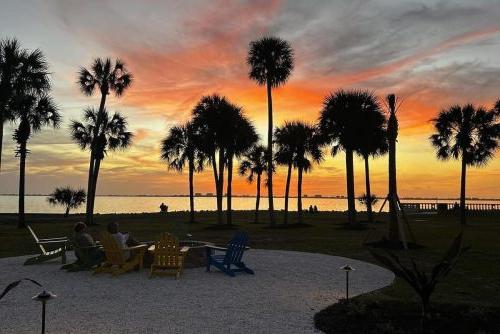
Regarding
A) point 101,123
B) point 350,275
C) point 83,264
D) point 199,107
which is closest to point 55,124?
point 101,123

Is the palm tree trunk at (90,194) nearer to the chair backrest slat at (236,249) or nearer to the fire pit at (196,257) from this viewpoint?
the fire pit at (196,257)

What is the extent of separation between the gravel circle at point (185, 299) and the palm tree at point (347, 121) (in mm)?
15150

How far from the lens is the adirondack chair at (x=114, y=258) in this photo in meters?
10.7

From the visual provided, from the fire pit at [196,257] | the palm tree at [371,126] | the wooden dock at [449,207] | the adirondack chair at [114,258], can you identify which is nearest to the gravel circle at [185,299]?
the adirondack chair at [114,258]

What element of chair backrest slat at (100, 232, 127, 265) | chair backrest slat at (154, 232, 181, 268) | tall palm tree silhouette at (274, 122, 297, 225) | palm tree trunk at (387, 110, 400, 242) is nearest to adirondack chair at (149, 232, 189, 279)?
chair backrest slat at (154, 232, 181, 268)

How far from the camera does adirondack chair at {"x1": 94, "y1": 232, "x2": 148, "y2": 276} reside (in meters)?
10.7

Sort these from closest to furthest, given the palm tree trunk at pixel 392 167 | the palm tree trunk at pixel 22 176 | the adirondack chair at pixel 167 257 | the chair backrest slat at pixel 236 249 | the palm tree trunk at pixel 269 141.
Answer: the adirondack chair at pixel 167 257 → the chair backrest slat at pixel 236 249 → the palm tree trunk at pixel 392 167 → the palm tree trunk at pixel 22 176 → the palm tree trunk at pixel 269 141

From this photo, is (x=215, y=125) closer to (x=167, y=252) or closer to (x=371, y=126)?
(x=371, y=126)

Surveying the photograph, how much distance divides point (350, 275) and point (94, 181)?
2774 centimetres

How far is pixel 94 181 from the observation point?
1364 inches

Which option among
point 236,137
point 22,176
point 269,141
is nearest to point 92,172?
point 22,176

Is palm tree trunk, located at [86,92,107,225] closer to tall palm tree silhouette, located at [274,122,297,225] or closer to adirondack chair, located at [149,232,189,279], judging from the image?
tall palm tree silhouette, located at [274,122,297,225]

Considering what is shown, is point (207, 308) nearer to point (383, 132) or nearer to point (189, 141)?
point (383, 132)

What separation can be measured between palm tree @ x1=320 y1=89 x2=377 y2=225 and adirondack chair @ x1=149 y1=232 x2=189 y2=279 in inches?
703
